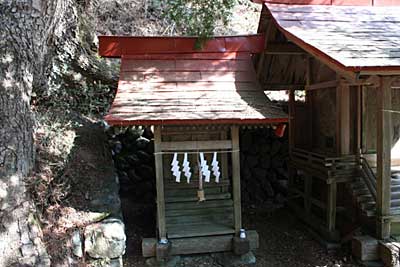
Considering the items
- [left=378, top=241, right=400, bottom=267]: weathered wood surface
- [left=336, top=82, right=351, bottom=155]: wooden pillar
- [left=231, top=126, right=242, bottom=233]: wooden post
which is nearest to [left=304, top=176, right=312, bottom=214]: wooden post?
[left=336, top=82, right=351, bottom=155]: wooden pillar

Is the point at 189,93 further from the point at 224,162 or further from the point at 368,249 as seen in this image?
the point at 368,249

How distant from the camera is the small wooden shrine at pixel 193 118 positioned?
554 cm

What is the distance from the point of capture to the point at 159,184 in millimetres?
5762

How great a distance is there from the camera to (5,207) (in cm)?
411

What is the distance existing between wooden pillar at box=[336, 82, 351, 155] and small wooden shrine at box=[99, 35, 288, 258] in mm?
1608

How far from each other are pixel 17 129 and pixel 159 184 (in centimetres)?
219

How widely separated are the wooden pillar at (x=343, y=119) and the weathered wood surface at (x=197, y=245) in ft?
7.80

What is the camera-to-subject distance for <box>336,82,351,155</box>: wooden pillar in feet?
22.1

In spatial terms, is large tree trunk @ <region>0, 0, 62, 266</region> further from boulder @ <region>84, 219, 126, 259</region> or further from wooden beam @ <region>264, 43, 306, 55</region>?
wooden beam @ <region>264, 43, 306, 55</region>

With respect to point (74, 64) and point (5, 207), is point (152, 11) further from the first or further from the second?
→ point (5, 207)

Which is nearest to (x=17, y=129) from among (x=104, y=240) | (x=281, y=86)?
(x=104, y=240)

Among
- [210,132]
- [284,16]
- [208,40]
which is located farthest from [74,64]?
[284,16]

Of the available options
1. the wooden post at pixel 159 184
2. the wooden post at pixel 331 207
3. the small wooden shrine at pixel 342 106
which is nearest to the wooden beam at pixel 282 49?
the small wooden shrine at pixel 342 106

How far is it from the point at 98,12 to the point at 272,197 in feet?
23.6
